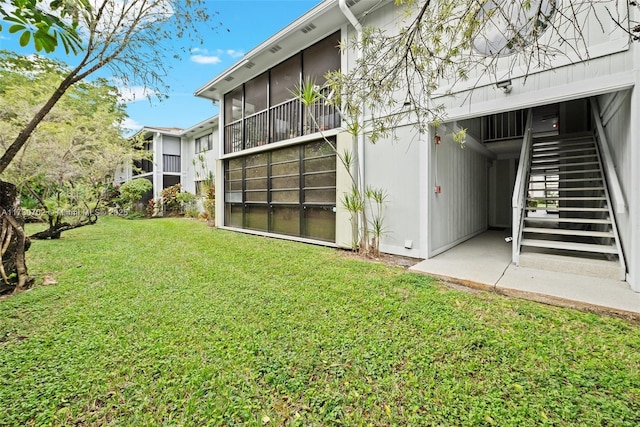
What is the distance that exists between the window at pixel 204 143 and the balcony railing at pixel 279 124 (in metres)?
6.04

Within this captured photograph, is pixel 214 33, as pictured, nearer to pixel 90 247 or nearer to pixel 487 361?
pixel 487 361

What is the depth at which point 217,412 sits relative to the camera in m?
1.79

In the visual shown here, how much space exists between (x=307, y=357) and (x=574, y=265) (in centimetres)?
466

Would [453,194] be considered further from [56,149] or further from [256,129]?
Result: [56,149]

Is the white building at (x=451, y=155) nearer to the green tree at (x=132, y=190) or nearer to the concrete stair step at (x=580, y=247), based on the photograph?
the concrete stair step at (x=580, y=247)

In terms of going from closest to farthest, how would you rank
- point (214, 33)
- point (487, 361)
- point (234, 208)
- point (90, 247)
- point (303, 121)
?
point (487, 361) < point (214, 33) < point (90, 247) < point (303, 121) < point (234, 208)

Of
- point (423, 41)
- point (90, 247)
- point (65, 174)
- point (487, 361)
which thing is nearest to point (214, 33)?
point (423, 41)

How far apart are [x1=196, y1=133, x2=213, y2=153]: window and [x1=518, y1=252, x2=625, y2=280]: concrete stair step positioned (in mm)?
15721

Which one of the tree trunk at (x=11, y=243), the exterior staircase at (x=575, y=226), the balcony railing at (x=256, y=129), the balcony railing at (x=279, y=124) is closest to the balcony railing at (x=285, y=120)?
the balcony railing at (x=279, y=124)

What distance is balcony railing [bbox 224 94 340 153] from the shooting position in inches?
284

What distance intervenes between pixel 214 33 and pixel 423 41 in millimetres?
3221

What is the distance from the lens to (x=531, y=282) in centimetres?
400

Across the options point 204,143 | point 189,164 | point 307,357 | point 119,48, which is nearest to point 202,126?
point 204,143

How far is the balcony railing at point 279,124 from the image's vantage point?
7.21 meters
